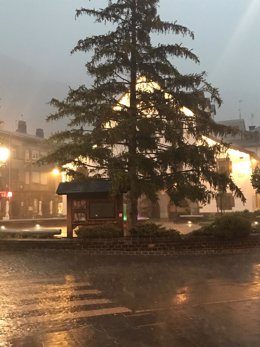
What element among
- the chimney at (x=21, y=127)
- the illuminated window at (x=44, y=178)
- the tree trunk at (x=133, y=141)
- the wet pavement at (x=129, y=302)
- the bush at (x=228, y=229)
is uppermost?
the chimney at (x=21, y=127)

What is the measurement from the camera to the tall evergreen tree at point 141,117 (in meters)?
16.8

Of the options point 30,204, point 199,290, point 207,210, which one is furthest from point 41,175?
point 199,290

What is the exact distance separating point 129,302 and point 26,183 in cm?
5481

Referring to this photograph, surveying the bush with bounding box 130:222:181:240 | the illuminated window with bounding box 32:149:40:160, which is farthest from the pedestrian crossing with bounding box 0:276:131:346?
the illuminated window with bounding box 32:149:40:160

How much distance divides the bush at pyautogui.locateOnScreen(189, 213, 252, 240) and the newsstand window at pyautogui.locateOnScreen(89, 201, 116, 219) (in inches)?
135

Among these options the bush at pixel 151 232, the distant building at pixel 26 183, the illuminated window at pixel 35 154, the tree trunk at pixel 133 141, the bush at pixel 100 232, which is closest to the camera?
the tree trunk at pixel 133 141

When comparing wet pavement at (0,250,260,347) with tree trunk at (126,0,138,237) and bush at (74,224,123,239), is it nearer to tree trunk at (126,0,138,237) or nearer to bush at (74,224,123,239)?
bush at (74,224,123,239)

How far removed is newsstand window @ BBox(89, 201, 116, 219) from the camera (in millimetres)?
19094

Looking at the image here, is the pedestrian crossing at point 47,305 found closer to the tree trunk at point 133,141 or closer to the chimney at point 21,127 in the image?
the tree trunk at point 133,141

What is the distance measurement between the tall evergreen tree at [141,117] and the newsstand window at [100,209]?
1145 mm

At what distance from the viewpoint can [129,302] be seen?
9156 mm

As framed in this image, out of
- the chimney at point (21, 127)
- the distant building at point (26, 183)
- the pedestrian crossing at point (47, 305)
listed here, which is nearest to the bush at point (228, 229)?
the pedestrian crossing at point (47, 305)

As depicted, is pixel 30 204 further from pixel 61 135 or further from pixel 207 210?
pixel 61 135

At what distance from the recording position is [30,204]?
6106 cm
